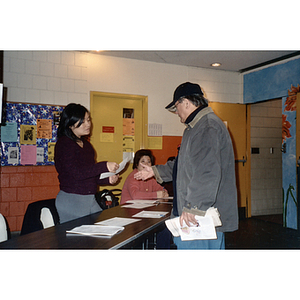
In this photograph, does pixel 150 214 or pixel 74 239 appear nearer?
pixel 74 239

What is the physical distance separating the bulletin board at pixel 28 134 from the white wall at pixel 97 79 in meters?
0.13

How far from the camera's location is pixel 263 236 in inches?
161

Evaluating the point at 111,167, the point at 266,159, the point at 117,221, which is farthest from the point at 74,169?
the point at 266,159

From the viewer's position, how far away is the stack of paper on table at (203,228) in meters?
1.60

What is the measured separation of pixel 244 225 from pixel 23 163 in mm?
3458

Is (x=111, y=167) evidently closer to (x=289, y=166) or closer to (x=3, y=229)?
(x=3, y=229)

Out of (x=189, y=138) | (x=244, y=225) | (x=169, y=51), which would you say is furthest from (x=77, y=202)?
(x=244, y=225)

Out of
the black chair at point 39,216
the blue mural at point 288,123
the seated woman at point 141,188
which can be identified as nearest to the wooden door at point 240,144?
the blue mural at point 288,123

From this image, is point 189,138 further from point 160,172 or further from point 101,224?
point 101,224

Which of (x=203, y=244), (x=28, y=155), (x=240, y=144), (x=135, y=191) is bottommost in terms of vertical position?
(x=203, y=244)

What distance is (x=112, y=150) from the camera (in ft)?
15.1

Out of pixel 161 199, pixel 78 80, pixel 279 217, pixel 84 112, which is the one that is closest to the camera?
pixel 84 112

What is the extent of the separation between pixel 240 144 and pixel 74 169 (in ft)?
12.8

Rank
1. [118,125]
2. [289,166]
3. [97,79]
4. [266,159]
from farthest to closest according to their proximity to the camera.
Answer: [266,159] < [118,125] < [289,166] < [97,79]
